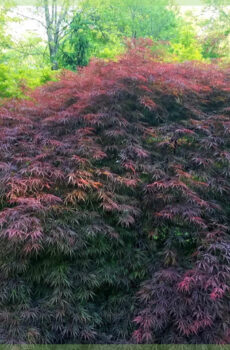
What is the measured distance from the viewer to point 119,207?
347cm

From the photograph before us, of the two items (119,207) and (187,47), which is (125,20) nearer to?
(187,47)

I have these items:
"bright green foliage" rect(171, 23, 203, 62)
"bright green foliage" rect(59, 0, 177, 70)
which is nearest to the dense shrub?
"bright green foliage" rect(171, 23, 203, 62)

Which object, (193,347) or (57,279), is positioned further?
(57,279)

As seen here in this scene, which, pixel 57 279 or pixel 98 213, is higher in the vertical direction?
pixel 98 213

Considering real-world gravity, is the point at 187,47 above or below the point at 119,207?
above

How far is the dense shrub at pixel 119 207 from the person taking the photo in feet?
9.66

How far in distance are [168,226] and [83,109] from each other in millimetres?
1752

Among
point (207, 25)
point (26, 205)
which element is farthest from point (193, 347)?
point (207, 25)

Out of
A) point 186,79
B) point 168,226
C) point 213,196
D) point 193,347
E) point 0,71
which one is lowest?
point 193,347

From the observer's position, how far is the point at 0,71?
19.2ft

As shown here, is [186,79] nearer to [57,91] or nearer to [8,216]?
[57,91]

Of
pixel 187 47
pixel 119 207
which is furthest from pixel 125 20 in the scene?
pixel 119 207

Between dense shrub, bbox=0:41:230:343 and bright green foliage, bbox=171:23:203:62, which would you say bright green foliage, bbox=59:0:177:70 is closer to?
bright green foliage, bbox=171:23:203:62

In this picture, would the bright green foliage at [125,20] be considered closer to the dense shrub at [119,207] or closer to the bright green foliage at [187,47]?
the bright green foliage at [187,47]
